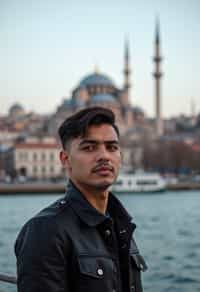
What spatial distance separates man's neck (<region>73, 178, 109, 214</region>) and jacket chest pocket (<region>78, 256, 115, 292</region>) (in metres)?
0.14

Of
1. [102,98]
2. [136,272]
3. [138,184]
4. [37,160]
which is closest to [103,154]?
[136,272]

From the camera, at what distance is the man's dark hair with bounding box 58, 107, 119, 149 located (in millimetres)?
1111

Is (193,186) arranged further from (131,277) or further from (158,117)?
(131,277)

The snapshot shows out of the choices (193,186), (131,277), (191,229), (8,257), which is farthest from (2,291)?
(193,186)

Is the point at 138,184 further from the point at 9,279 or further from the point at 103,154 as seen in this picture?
the point at 103,154

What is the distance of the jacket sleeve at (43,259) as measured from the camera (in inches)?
38.4

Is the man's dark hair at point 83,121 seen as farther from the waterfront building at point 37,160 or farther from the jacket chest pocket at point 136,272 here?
the waterfront building at point 37,160

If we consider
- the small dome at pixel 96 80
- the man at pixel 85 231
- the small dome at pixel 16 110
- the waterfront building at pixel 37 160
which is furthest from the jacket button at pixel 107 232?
the small dome at pixel 16 110

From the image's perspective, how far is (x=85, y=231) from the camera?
1.05 meters

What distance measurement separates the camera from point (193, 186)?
3356 cm

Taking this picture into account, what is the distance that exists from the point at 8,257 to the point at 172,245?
10.6 feet

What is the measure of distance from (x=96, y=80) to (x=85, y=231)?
54.2 metres

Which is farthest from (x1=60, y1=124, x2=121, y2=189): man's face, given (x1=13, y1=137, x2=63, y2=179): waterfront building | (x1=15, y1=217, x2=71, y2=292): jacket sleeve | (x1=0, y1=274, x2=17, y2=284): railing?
(x1=13, y1=137, x2=63, y2=179): waterfront building

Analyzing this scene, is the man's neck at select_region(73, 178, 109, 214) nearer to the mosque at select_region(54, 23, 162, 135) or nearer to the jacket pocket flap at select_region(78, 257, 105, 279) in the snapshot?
the jacket pocket flap at select_region(78, 257, 105, 279)
